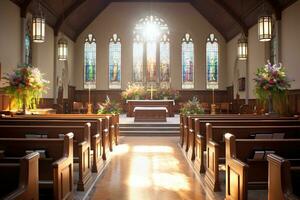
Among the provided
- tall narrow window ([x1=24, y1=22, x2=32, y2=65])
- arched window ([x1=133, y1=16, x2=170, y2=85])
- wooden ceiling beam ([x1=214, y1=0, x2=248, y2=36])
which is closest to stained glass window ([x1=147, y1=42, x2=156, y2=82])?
arched window ([x1=133, y1=16, x2=170, y2=85])

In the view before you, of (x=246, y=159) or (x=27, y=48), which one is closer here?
(x=246, y=159)

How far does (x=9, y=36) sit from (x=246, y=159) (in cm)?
902

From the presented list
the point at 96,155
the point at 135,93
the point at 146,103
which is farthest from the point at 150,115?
the point at 96,155

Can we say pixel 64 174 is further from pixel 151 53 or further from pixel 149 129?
pixel 151 53

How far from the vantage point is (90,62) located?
65.3 ft

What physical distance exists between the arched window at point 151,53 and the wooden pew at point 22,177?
17.0 meters

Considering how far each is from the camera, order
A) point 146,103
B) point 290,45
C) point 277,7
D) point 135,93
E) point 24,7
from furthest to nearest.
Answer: point 135,93 < point 146,103 < point 277,7 < point 24,7 < point 290,45

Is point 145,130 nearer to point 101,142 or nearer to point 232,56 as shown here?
point 101,142

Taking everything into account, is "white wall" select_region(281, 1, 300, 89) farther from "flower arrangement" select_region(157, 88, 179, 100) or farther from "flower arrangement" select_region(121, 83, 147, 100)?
"flower arrangement" select_region(121, 83, 147, 100)

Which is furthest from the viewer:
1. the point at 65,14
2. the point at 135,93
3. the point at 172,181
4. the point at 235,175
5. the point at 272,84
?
the point at 135,93

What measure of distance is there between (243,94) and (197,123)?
10.9 metres

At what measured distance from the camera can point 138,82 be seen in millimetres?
19719

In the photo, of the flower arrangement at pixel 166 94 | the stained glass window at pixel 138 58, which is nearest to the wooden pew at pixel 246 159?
the flower arrangement at pixel 166 94

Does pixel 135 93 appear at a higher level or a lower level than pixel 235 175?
higher
